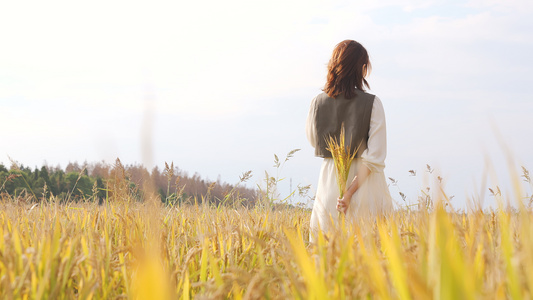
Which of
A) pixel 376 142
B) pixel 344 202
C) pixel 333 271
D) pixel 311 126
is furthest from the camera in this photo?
pixel 311 126

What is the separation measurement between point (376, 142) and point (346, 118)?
1.00ft

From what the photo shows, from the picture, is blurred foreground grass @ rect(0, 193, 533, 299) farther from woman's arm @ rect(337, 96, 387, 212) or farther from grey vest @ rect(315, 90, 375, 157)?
grey vest @ rect(315, 90, 375, 157)

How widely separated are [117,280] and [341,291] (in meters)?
0.97

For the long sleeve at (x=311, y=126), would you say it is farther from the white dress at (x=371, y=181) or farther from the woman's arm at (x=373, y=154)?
the woman's arm at (x=373, y=154)

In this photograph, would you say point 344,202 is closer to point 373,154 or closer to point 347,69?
point 373,154

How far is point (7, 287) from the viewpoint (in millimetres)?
1279

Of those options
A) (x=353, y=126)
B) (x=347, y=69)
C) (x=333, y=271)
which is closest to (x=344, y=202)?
(x=353, y=126)

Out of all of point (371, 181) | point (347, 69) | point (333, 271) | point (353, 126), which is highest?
point (347, 69)

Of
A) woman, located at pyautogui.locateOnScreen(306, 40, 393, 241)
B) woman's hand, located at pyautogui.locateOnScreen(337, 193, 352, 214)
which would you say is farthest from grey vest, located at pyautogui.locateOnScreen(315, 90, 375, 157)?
woman's hand, located at pyautogui.locateOnScreen(337, 193, 352, 214)

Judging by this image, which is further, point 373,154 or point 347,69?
point 347,69

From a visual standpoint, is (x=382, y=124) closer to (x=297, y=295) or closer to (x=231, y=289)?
(x=231, y=289)

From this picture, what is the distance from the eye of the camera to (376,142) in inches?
147

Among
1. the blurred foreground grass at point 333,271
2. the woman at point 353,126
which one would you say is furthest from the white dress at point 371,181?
the blurred foreground grass at point 333,271

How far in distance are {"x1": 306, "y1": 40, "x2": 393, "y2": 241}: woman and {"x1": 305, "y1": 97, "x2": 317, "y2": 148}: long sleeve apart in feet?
0.06
